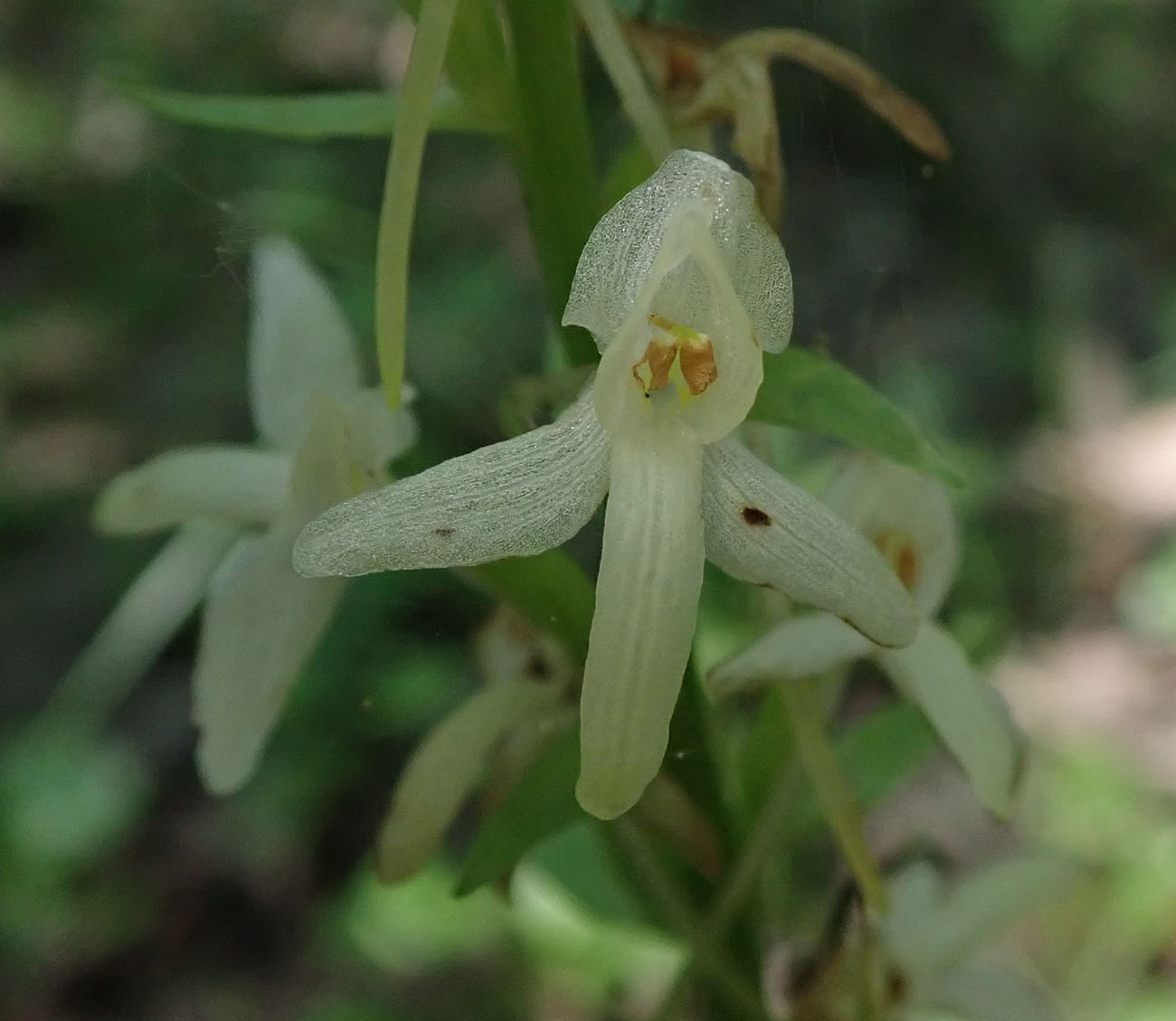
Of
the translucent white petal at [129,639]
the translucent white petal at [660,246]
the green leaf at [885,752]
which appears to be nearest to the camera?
the translucent white petal at [660,246]

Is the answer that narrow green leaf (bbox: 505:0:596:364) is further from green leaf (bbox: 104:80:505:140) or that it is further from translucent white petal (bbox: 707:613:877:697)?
translucent white petal (bbox: 707:613:877:697)

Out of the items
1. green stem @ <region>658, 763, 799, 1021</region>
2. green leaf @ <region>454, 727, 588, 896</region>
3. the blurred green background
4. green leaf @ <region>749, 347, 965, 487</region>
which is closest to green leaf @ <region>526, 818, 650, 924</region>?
the blurred green background

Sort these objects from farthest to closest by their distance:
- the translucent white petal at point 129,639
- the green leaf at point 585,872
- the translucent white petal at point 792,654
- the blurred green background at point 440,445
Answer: the translucent white petal at point 129,639
the blurred green background at point 440,445
the green leaf at point 585,872
the translucent white petal at point 792,654

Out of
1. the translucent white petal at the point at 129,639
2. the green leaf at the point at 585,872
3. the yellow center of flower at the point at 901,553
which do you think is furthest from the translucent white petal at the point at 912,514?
the translucent white petal at the point at 129,639

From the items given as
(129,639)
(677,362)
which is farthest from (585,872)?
(129,639)

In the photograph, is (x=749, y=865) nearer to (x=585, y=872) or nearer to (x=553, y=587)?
(x=553, y=587)

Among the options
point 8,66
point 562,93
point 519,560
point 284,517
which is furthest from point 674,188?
point 8,66

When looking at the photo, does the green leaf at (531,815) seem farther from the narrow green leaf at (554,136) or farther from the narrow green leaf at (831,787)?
the narrow green leaf at (554,136)
